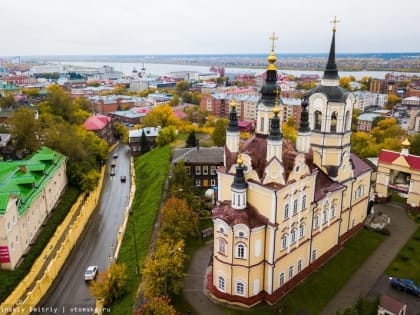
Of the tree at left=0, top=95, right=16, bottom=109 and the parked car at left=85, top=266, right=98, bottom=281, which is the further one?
the tree at left=0, top=95, right=16, bottom=109

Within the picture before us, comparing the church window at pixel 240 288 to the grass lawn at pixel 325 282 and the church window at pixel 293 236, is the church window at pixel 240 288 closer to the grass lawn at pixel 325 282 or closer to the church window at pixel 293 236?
the grass lawn at pixel 325 282

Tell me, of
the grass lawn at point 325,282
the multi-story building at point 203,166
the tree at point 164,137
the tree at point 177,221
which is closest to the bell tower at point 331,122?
the grass lawn at point 325,282

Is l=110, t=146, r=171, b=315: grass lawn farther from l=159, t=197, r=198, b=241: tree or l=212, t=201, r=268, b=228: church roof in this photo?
l=212, t=201, r=268, b=228: church roof

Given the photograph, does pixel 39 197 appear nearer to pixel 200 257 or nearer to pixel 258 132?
pixel 200 257

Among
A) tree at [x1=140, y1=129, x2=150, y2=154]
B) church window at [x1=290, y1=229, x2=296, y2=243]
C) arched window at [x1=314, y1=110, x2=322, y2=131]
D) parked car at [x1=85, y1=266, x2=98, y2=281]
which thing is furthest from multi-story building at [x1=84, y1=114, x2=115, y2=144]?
church window at [x1=290, y1=229, x2=296, y2=243]

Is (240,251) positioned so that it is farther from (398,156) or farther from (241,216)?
(398,156)

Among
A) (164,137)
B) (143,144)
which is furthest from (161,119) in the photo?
(164,137)
